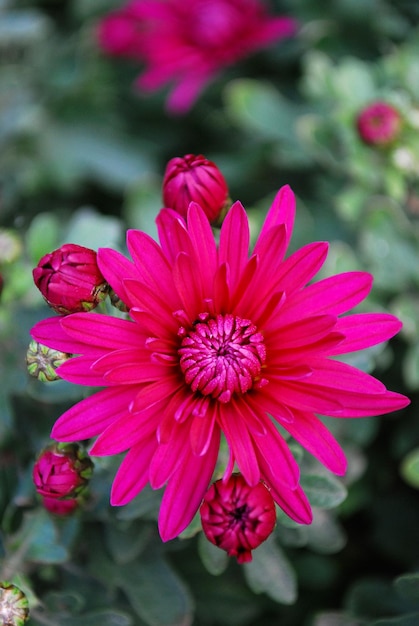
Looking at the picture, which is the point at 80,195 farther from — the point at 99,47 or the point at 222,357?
the point at 222,357

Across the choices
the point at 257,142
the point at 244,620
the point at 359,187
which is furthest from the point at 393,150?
the point at 244,620

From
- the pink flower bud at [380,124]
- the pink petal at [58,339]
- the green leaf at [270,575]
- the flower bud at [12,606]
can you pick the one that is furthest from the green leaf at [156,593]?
the pink flower bud at [380,124]

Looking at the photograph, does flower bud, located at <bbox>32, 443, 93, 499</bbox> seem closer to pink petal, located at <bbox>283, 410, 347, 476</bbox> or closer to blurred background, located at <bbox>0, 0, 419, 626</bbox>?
blurred background, located at <bbox>0, 0, 419, 626</bbox>

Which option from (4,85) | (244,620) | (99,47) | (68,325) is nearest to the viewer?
(68,325)

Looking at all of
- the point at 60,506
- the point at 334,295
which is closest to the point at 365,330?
the point at 334,295

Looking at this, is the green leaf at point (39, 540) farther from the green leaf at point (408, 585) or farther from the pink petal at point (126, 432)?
the green leaf at point (408, 585)

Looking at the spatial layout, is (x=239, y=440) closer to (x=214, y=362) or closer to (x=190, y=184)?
(x=214, y=362)

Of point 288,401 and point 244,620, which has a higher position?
point 288,401
